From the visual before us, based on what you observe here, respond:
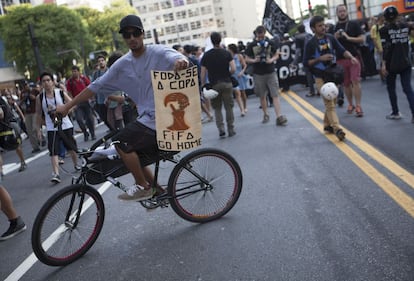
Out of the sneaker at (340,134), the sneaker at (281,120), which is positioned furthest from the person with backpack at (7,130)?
the sneaker at (281,120)

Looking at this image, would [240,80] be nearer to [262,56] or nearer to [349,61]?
[262,56]

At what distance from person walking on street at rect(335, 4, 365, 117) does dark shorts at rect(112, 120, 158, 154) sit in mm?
5482

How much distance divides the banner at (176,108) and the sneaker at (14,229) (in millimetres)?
2175

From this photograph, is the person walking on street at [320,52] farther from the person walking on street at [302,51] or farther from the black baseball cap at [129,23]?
the person walking on street at [302,51]

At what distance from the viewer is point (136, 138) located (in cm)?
429

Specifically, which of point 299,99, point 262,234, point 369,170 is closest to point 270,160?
point 369,170

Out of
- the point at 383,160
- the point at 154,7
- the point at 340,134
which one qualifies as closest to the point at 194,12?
the point at 154,7

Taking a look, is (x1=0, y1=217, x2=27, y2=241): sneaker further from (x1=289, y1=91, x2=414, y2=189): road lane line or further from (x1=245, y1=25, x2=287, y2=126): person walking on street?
(x1=245, y1=25, x2=287, y2=126): person walking on street

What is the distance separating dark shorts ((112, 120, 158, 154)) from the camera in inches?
167

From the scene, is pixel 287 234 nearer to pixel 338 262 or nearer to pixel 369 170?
pixel 338 262

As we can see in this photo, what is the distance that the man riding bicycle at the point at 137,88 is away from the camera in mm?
4262

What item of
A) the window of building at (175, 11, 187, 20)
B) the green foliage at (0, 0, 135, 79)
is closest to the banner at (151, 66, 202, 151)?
the green foliage at (0, 0, 135, 79)

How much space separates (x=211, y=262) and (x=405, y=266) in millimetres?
1351

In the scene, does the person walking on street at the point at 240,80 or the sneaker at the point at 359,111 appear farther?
the person walking on street at the point at 240,80
